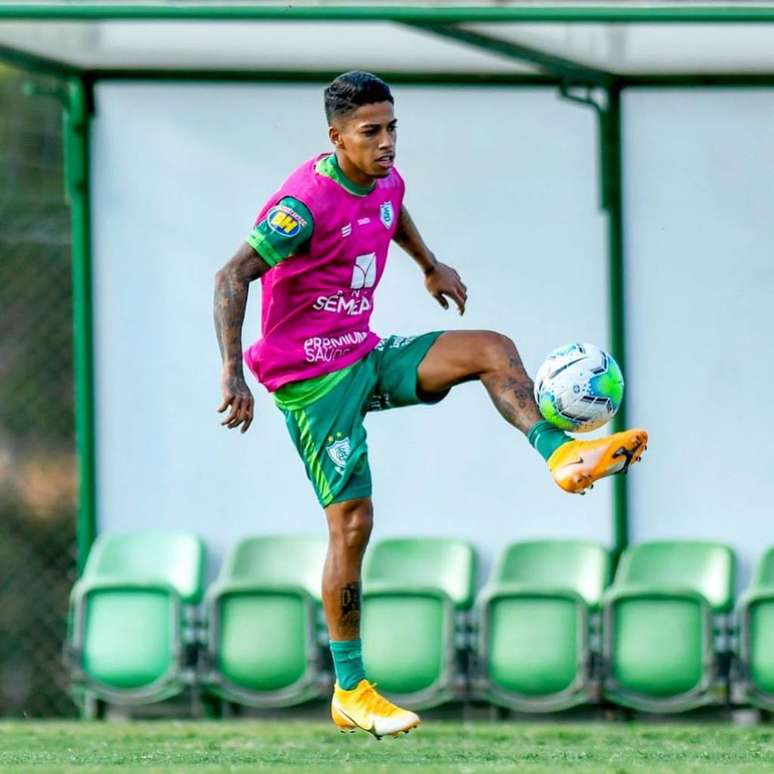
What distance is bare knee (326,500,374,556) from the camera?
751 cm

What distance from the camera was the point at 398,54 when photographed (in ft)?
36.2

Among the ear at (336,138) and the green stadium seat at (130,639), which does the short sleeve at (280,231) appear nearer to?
the ear at (336,138)

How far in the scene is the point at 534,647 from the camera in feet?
34.4

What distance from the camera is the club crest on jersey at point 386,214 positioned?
7586mm

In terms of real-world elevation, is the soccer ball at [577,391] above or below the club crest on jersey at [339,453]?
above

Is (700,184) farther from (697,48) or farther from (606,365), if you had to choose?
(606,365)

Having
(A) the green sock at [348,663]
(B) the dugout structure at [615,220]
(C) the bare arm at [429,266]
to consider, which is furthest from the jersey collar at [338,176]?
(B) the dugout structure at [615,220]

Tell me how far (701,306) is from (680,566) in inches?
55.3

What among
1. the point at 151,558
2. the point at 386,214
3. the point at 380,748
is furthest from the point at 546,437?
the point at 151,558

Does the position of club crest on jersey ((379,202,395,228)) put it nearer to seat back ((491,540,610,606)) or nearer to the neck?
the neck

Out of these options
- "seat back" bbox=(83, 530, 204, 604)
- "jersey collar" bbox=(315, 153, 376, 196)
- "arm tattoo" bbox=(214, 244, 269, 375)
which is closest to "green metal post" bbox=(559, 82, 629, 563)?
"seat back" bbox=(83, 530, 204, 604)

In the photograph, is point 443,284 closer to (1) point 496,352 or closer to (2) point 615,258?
(1) point 496,352

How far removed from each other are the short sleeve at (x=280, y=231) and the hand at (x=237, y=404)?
0.50 m

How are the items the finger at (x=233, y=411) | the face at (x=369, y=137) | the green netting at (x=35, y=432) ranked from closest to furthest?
the finger at (x=233, y=411), the face at (x=369, y=137), the green netting at (x=35, y=432)
